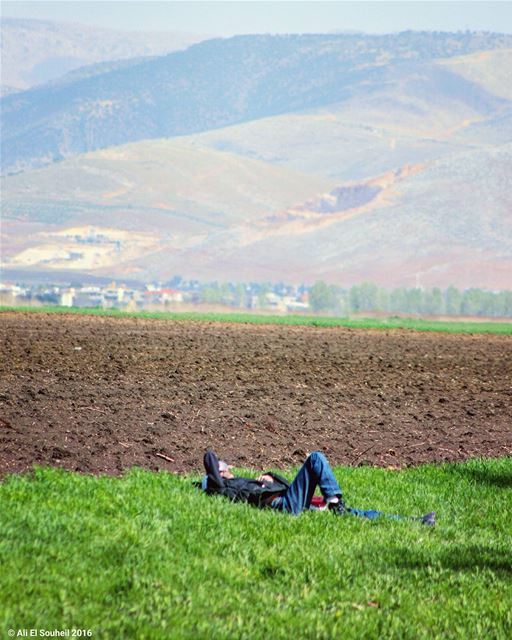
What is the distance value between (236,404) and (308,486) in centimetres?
898

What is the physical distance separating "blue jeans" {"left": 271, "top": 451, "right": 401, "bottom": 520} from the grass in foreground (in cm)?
23

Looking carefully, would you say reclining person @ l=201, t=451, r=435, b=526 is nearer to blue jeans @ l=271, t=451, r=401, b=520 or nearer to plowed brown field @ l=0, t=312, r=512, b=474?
blue jeans @ l=271, t=451, r=401, b=520

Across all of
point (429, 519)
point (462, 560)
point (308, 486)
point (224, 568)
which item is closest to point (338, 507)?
point (308, 486)

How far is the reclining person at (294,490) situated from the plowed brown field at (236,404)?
6.92 ft

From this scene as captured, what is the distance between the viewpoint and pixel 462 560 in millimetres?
11102

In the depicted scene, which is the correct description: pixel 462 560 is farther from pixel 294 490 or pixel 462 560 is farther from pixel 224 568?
pixel 224 568

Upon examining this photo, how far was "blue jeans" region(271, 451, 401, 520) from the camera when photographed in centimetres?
1235

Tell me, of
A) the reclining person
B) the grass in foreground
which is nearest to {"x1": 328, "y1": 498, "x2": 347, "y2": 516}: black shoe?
the reclining person

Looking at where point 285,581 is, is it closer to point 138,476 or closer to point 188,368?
point 138,476

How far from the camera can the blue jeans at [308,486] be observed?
1235 cm

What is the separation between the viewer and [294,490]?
12.5 metres

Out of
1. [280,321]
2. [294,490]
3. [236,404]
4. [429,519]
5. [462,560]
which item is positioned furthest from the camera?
[280,321]

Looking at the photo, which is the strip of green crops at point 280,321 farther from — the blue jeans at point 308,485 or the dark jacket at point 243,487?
the blue jeans at point 308,485

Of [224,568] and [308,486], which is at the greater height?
[308,486]
